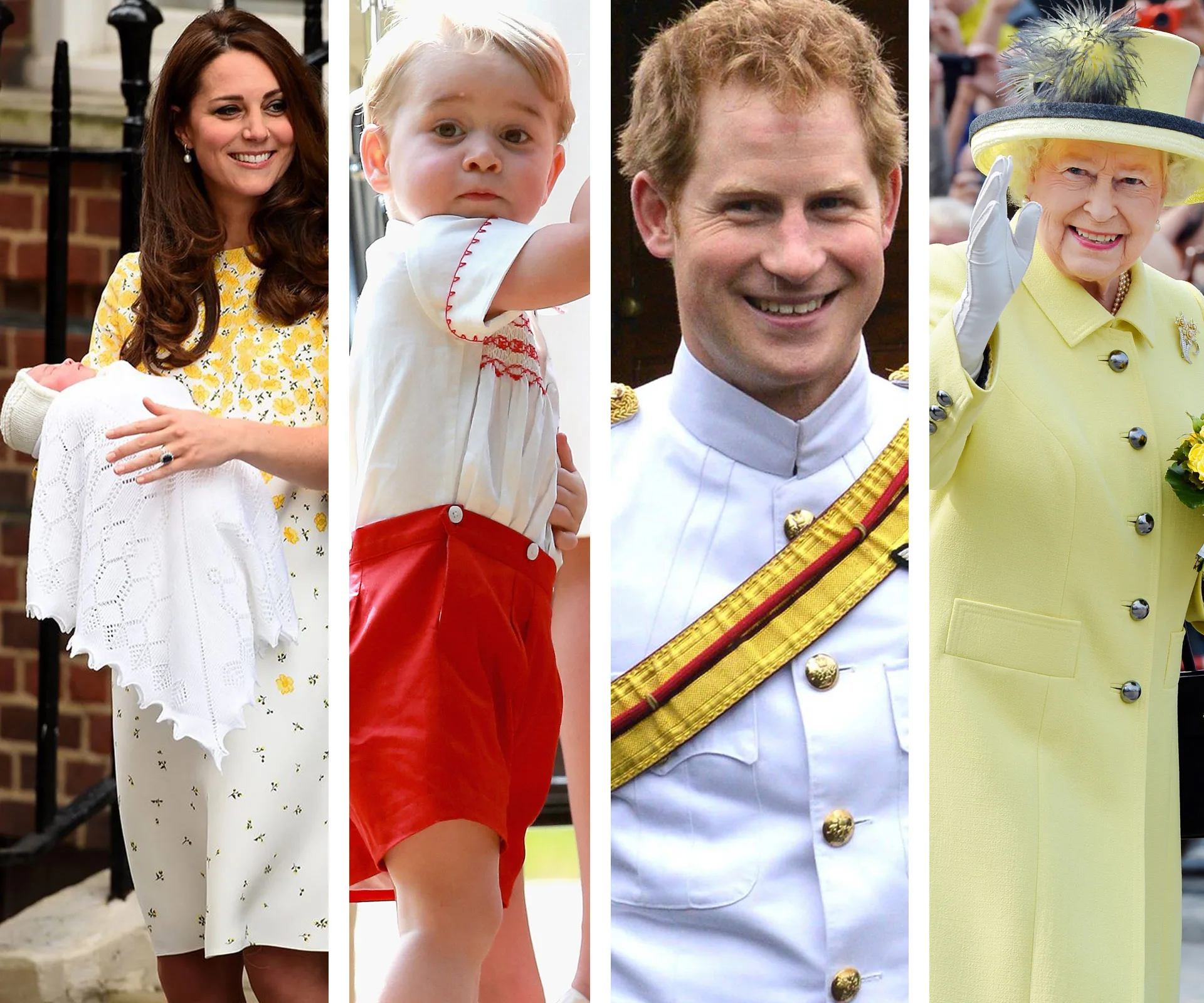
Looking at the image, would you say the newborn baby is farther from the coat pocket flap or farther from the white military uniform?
the coat pocket flap

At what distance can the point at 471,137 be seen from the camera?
1976 mm

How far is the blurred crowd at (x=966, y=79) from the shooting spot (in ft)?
7.63

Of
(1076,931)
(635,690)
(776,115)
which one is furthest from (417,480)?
(1076,931)

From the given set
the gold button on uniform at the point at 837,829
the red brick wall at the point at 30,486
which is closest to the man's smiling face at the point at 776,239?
the gold button on uniform at the point at 837,829

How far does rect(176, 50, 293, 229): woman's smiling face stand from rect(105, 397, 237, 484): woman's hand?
1.25ft

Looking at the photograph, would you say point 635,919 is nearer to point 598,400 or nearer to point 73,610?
point 598,400

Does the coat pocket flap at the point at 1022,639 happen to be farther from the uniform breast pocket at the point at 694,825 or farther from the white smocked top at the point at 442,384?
the white smocked top at the point at 442,384

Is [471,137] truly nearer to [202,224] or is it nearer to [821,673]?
[202,224]

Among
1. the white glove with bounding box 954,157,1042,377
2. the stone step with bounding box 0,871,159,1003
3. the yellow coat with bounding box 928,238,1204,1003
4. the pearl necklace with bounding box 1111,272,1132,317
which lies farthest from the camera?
the stone step with bounding box 0,871,159,1003

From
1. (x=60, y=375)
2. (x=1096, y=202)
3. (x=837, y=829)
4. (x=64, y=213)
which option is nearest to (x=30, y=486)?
(x=64, y=213)

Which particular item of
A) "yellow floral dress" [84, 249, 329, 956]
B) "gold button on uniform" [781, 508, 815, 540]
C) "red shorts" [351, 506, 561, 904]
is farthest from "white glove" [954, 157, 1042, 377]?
"yellow floral dress" [84, 249, 329, 956]

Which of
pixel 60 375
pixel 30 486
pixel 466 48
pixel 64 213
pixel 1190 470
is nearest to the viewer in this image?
pixel 466 48

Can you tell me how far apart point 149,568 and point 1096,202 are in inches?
61.1

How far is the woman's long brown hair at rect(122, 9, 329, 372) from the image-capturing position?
7.36 feet
